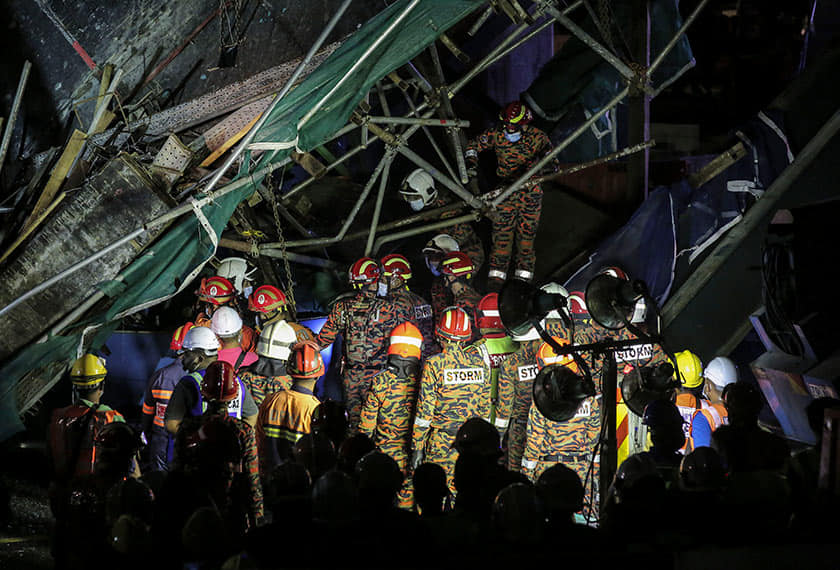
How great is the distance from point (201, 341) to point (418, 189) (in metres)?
3.55

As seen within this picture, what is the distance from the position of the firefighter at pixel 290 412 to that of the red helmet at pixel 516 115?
13.8ft

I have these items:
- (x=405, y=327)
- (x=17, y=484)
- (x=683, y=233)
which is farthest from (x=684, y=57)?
(x=17, y=484)

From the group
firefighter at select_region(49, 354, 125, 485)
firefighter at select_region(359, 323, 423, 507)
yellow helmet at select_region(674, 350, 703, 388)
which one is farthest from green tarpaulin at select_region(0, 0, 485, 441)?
yellow helmet at select_region(674, 350, 703, 388)

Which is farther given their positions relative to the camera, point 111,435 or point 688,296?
point 688,296

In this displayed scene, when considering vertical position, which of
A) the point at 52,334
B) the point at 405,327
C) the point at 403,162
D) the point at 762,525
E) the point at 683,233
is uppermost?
the point at 403,162

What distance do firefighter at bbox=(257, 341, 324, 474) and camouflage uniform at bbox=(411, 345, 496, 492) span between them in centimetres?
133

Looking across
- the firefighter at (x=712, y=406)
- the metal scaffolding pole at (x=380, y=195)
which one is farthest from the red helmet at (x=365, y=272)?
the firefighter at (x=712, y=406)

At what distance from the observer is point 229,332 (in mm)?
8219

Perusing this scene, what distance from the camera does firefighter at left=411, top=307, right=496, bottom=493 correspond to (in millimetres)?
7598

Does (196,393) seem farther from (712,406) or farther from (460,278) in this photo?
(712,406)

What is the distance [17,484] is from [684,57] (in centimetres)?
1016

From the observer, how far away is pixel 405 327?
7875mm

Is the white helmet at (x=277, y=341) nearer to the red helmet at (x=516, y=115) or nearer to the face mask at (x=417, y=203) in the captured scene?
the face mask at (x=417, y=203)

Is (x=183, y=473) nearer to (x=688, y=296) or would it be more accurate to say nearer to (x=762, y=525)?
(x=762, y=525)
